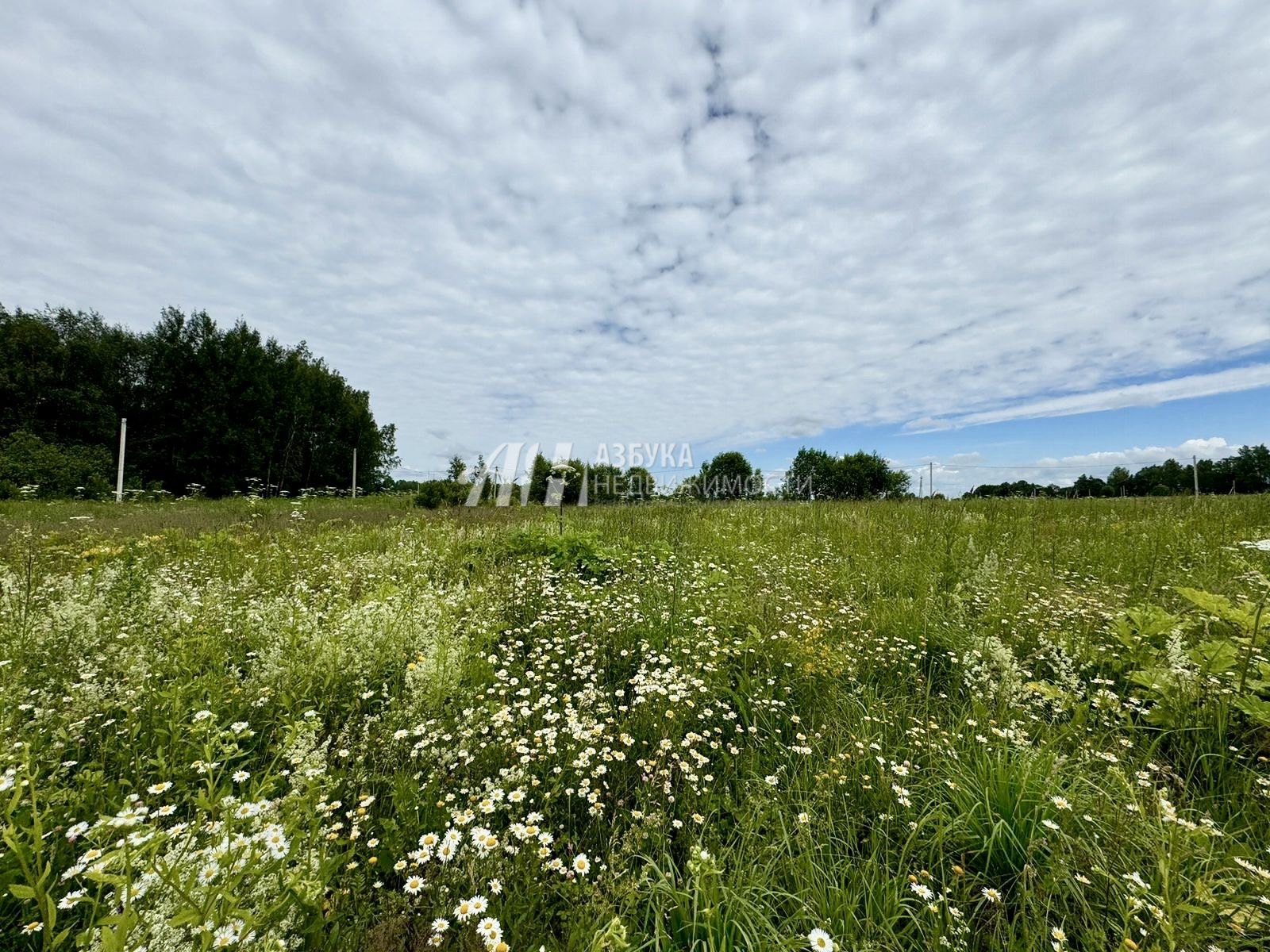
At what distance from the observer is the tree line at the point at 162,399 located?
25.2 metres

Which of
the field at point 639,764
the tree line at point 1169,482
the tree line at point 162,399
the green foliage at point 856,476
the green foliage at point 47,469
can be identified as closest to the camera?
the field at point 639,764

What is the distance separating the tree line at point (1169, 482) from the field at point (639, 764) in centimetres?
1120

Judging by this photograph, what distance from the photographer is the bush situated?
637 inches

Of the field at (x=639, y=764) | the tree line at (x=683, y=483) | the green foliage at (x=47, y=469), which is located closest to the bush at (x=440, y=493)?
the tree line at (x=683, y=483)

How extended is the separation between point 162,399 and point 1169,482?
4978cm

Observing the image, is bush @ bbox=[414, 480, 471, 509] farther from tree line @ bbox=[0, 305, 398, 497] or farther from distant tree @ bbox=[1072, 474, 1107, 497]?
distant tree @ bbox=[1072, 474, 1107, 497]

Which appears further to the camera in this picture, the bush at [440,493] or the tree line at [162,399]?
the tree line at [162,399]

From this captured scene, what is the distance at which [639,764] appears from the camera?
202 centimetres

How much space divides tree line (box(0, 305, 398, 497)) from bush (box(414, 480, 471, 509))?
53.8 ft

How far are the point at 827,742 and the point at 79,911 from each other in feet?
9.09

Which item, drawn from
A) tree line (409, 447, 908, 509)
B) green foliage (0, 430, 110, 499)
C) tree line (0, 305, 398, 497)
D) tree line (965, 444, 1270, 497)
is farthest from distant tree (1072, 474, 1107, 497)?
tree line (0, 305, 398, 497)

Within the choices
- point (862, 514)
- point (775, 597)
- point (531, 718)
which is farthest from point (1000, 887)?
point (862, 514)

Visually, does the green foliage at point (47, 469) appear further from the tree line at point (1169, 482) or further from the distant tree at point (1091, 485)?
the distant tree at point (1091, 485)

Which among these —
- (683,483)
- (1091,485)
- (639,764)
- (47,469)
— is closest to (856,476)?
(1091,485)
